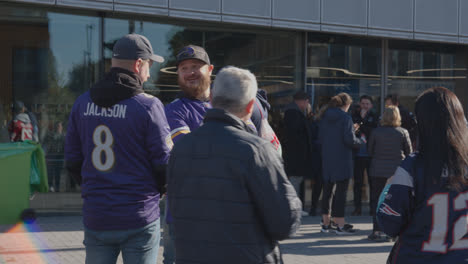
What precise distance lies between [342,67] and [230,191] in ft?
33.3

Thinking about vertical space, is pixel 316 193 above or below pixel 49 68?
below

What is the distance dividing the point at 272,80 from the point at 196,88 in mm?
7984

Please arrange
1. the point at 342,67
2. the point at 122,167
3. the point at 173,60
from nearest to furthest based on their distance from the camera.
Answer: the point at 122,167, the point at 173,60, the point at 342,67

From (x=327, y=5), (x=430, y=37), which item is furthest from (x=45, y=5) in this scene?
(x=430, y=37)

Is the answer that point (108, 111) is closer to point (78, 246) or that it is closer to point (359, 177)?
point (78, 246)

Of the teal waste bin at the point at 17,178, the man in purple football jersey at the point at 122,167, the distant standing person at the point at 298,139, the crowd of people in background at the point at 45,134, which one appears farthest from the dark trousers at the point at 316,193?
the man in purple football jersey at the point at 122,167

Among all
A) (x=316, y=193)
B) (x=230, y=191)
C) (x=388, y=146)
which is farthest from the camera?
(x=316, y=193)

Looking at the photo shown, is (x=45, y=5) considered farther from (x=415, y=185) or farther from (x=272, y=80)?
(x=415, y=185)

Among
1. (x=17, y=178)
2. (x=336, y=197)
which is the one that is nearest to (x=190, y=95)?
(x=336, y=197)

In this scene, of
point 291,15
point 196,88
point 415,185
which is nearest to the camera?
point 415,185

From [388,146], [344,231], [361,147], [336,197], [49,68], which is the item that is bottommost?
[344,231]

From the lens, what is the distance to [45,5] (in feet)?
32.7

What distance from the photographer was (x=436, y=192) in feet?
9.57

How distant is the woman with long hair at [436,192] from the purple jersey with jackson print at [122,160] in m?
1.37
